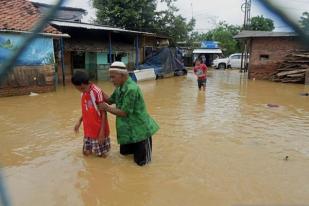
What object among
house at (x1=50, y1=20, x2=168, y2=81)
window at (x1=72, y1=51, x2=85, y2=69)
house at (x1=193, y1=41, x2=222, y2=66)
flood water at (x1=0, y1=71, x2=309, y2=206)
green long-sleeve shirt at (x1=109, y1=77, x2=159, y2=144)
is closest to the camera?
flood water at (x1=0, y1=71, x2=309, y2=206)

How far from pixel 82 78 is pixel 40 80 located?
8.37 m

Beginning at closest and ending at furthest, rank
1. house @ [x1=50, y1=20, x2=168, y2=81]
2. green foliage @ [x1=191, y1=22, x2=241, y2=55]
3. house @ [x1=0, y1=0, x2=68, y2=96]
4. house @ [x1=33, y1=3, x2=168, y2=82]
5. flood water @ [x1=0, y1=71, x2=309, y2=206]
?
flood water @ [x1=0, y1=71, x2=309, y2=206] → house @ [x1=0, y1=0, x2=68, y2=96] → house @ [x1=33, y1=3, x2=168, y2=82] → house @ [x1=50, y1=20, x2=168, y2=81] → green foliage @ [x1=191, y1=22, x2=241, y2=55]

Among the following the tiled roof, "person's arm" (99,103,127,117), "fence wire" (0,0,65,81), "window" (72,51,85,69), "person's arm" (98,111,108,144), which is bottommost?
"person's arm" (98,111,108,144)

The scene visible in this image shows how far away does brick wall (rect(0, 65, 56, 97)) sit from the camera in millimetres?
10961

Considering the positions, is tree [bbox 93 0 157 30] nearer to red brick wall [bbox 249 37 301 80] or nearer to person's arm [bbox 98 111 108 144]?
red brick wall [bbox 249 37 301 80]

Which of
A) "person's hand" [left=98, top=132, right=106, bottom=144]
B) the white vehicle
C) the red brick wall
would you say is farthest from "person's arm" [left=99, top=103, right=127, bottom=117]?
the white vehicle

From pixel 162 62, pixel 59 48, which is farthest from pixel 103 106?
pixel 162 62

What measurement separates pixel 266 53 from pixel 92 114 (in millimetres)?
16368

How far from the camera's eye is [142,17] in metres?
22.8

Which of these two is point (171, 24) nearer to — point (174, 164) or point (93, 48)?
point (93, 48)

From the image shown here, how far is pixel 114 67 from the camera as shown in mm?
4176

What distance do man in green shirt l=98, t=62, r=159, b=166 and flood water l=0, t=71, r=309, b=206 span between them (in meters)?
0.37

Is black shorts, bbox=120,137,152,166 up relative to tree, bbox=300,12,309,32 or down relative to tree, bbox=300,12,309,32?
down

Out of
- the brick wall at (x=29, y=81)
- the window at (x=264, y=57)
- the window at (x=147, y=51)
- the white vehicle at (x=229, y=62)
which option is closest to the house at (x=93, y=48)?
the window at (x=147, y=51)
